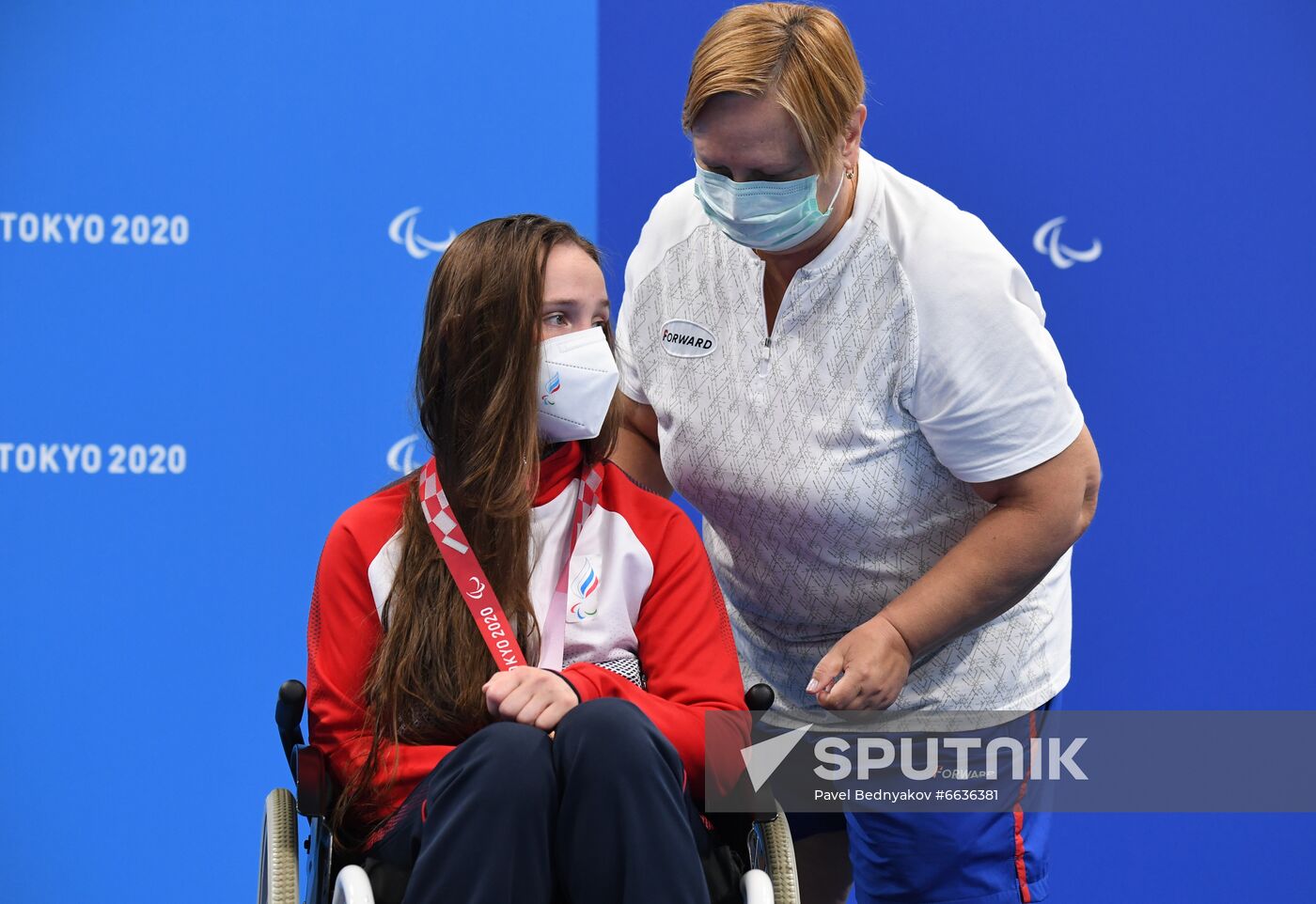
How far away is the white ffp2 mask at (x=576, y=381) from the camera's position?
5.14 feet

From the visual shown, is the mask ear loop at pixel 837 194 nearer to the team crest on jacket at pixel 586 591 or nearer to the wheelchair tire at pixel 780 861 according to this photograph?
the team crest on jacket at pixel 586 591

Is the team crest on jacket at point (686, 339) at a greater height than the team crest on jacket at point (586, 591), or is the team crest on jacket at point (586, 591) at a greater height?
the team crest on jacket at point (686, 339)

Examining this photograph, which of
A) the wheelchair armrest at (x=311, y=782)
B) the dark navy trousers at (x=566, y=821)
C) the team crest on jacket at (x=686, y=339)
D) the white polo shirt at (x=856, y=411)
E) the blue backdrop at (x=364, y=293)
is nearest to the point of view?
the dark navy trousers at (x=566, y=821)

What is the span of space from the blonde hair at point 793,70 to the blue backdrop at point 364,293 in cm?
106

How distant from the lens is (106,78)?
8.10ft

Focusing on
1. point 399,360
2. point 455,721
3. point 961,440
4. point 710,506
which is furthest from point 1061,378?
point 399,360

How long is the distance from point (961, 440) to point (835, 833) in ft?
2.30

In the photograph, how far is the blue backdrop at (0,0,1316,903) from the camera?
2.48 metres

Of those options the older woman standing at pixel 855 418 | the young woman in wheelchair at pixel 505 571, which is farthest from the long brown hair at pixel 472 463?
the older woman standing at pixel 855 418

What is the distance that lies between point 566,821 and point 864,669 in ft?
1.24

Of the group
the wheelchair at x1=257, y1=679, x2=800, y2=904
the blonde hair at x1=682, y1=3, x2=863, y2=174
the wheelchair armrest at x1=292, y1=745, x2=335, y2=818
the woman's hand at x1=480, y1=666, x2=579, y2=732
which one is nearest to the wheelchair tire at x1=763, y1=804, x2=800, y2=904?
the wheelchair at x1=257, y1=679, x2=800, y2=904

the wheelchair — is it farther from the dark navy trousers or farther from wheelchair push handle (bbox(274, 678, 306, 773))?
the dark navy trousers

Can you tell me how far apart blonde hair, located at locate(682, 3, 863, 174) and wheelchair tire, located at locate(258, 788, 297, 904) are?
0.83 metres

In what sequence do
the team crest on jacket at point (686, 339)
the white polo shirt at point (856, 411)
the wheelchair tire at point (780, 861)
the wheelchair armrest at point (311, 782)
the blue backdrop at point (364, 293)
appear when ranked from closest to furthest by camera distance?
1. the wheelchair armrest at point (311, 782)
2. the wheelchair tire at point (780, 861)
3. the white polo shirt at point (856, 411)
4. the team crest on jacket at point (686, 339)
5. the blue backdrop at point (364, 293)
